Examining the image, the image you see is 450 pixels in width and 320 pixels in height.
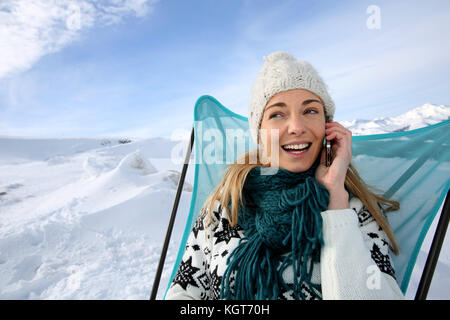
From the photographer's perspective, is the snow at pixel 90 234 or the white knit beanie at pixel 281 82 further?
the snow at pixel 90 234

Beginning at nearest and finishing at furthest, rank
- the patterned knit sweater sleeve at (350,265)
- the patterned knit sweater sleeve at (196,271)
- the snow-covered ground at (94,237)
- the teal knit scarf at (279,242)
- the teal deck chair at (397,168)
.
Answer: the patterned knit sweater sleeve at (350,265)
the teal knit scarf at (279,242)
the patterned knit sweater sleeve at (196,271)
the teal deck chair at (397,168)
the snow-covered ground at (94,237)

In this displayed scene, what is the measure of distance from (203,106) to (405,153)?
140 cm

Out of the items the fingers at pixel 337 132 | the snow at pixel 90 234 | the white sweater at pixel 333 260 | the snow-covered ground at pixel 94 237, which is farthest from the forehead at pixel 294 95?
the snow at pixel 90 234

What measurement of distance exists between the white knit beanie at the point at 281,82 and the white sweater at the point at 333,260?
479 mm

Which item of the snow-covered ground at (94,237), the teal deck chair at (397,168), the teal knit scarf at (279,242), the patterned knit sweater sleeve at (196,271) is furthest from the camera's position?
the snow-covered ground at (94,237)

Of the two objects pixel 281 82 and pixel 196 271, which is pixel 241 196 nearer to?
pixel 196 271

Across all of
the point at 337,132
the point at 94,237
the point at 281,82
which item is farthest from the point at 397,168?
the point at 94,237

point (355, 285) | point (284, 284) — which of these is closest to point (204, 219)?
point (284, 284)

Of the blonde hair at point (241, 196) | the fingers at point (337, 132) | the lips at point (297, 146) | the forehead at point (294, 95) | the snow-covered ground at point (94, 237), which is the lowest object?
the snow-covered ground at point (94, 237)

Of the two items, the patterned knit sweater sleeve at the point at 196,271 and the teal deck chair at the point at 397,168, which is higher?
the teal deck chair at the point at 397,168

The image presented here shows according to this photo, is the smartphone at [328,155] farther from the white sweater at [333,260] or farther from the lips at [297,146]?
the white sweater at [333,260]

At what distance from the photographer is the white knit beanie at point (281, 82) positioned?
125 centimetres

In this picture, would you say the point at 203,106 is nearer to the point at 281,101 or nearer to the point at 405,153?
the point at 281,101

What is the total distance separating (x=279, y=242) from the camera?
3.56 ft
